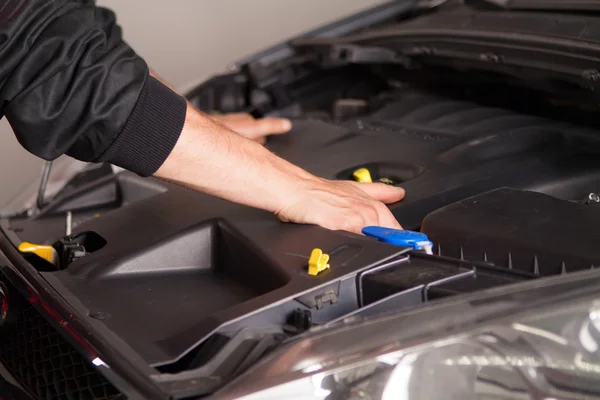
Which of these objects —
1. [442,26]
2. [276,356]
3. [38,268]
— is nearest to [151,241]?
[38,268]

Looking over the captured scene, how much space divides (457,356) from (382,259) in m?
0.18

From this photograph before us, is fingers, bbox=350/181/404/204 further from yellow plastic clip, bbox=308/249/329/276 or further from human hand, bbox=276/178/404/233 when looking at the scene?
yellow plastic clip, bbox=308/249/329/276

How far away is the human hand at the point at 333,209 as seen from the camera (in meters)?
1.14

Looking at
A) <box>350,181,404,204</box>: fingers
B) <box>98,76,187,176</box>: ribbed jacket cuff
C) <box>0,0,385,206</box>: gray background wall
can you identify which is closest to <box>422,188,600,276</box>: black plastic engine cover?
<box>350,181,404,204</box>: fingers

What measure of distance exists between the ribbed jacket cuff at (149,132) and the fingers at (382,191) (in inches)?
12.2

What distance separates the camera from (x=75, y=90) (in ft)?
3.27

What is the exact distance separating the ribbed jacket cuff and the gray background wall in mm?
2276

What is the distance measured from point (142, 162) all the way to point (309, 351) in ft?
1.30

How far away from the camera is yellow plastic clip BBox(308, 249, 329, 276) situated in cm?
95

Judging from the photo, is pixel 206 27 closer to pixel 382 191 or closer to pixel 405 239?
pixel 382 191

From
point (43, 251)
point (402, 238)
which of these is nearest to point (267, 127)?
point (43, 251)

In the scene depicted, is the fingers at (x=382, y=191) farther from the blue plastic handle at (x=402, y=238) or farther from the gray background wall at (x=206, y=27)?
the gray background wall at (x=206, y=27)

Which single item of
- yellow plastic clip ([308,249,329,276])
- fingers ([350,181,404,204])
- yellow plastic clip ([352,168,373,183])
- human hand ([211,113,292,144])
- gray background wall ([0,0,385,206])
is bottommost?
gray background wall ([0,0,385,206])

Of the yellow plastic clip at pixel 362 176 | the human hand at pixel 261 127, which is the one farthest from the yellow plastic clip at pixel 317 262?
the human hand at pixel 261 127
